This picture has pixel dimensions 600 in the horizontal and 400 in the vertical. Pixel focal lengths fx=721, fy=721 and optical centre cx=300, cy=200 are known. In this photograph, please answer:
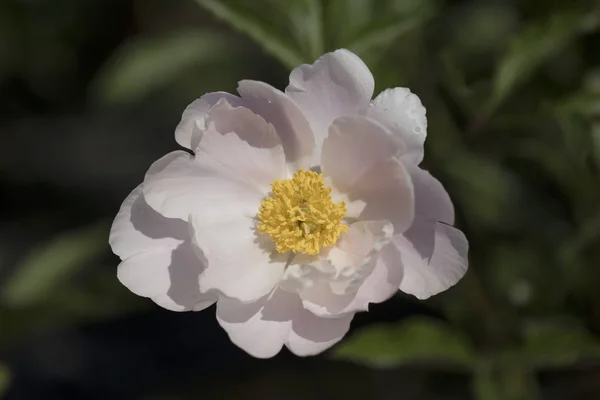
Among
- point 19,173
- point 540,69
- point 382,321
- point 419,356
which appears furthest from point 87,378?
point 540,69

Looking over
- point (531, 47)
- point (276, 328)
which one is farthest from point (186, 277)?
point (531, 47)

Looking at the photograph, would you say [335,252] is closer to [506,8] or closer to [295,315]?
[295,315]

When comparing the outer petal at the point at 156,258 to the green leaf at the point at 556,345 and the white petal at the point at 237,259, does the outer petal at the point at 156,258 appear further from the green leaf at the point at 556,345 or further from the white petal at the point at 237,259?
the green leaf at the point at 556,345

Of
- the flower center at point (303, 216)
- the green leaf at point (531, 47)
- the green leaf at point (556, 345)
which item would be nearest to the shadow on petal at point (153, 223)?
the flower center at point (303, 216)

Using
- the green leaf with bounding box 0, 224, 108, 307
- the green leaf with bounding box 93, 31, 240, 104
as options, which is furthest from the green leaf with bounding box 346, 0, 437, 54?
the green leaf with bounding box 0, 224, 108, 307

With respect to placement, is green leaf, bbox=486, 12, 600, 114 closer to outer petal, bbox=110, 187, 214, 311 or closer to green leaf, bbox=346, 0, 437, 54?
green leaf, bbox=346, 0, 437, 54
